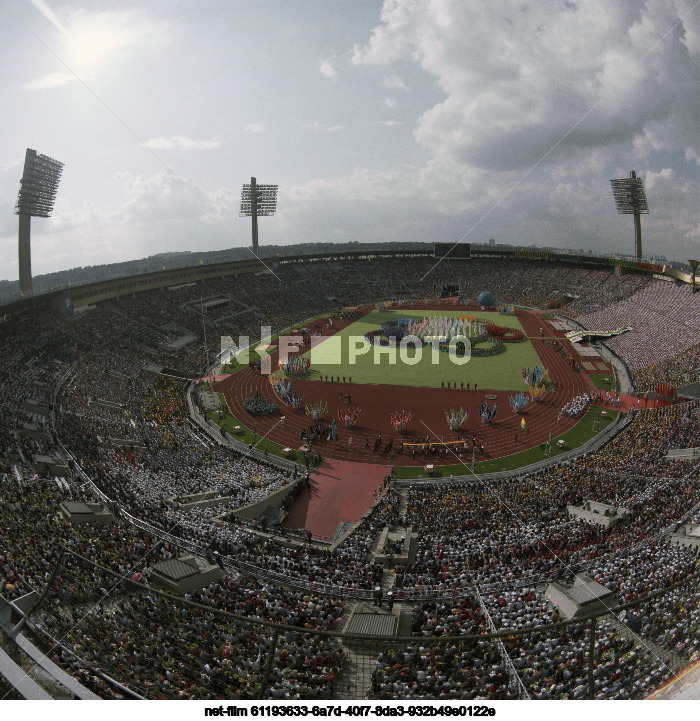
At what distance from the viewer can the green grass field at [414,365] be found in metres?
50.9

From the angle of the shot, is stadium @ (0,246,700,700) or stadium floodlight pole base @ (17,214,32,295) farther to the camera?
stadium floodlight pole base @ (17,214,32,295)

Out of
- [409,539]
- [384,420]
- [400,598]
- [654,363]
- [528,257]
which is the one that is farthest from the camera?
[528,257]

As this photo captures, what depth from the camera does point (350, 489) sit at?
3008cm

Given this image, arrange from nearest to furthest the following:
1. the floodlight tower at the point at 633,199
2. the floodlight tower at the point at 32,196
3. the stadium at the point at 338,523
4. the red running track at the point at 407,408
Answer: the stadium at the point at 338,523 < the red running track at the point at 407,408 < the floodlight tower at the point at 32,196 < the floodlight tower at the point at 633,199

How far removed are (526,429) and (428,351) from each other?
24.6 metres

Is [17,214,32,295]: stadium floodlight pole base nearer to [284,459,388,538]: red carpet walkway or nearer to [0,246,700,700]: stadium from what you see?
[0,246,700,700]: stadium

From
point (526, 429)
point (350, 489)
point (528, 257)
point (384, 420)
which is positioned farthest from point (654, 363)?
point (528, 257)

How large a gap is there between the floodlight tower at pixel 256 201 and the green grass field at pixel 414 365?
148ft

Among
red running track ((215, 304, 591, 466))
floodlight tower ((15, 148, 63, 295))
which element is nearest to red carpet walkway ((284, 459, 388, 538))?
red running track ((215, 304, 591, 466))

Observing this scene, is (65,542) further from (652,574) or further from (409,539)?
(652,574)

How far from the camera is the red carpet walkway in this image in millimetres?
26531

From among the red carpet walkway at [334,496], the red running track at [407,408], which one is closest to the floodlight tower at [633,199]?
the red running track at [407,408]

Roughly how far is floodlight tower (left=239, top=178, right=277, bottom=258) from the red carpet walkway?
77.1m

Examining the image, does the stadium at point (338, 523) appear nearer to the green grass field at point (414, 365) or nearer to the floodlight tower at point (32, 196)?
the green grass field at point (414, 365)
